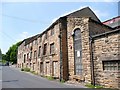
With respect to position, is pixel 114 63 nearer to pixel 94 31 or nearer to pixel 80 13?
pixel 94 31

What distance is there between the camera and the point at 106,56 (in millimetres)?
16500

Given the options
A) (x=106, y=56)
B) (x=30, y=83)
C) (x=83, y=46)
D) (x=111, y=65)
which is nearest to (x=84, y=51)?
(x=83, y=46)

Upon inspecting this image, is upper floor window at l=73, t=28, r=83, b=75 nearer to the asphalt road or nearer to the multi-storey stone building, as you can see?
the multi-storey stone building

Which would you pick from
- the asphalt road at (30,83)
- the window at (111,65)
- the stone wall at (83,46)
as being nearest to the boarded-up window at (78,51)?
the stone wall at (83,46)

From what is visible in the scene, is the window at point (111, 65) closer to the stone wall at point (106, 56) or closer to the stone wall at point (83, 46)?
the stone wall at point (106, 56)

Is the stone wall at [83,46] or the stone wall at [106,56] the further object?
the stone wall at [83,46]

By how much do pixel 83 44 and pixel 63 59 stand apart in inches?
154

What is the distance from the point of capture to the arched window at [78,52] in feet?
66.8

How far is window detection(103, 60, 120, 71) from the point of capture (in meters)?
15.6

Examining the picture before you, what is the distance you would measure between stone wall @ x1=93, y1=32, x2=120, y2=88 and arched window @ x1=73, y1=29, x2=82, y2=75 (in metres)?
2.80

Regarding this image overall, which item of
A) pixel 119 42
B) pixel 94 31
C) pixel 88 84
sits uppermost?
pixel 94 31

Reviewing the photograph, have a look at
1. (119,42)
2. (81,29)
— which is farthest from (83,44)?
(119,42)

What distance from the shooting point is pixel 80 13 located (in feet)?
102

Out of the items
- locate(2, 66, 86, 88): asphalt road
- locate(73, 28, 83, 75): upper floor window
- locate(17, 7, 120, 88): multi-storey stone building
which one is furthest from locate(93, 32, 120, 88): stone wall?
locate(73, 28, 83, 75): upper floor window
